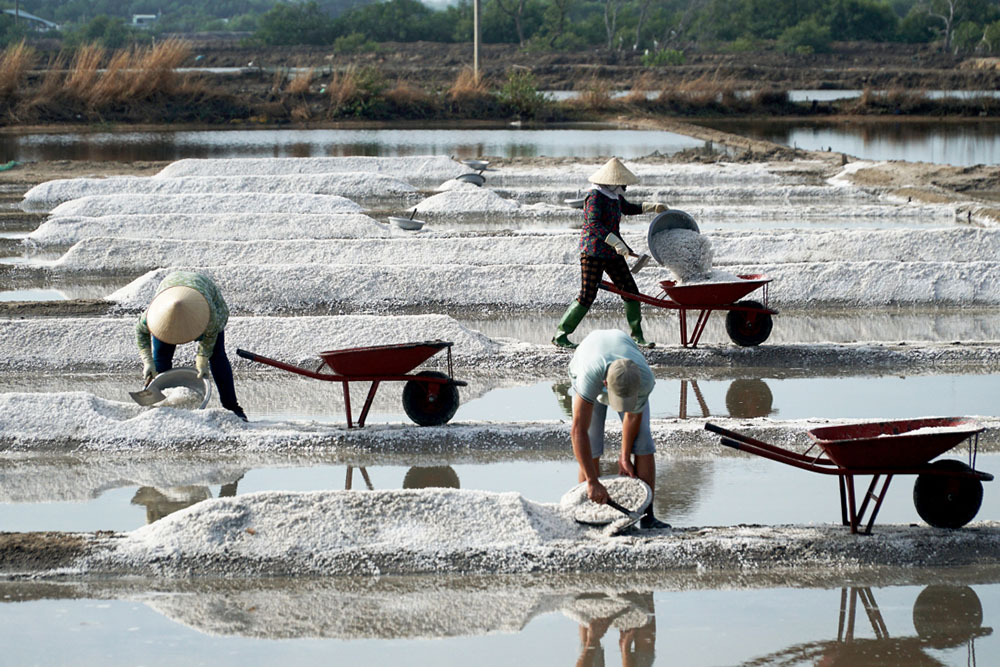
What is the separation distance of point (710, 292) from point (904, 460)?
336 centimetres

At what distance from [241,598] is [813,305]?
7122 mm

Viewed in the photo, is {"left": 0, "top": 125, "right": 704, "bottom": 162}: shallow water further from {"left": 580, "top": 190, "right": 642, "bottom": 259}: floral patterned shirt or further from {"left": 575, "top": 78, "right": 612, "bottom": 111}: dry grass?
{"left": 580, "top": 190, "right": 642, "bottom": 259}: floral patterned shirt

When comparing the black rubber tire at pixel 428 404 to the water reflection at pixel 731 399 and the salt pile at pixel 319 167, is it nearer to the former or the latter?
the water reflection at pixel 731 399

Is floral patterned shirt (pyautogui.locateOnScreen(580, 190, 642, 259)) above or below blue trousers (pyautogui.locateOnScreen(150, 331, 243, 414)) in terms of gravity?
above

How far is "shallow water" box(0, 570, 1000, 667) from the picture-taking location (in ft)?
15.3

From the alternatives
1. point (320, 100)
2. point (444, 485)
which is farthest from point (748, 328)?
point (320, 100)

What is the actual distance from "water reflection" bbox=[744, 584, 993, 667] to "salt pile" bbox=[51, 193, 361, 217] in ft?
37.5

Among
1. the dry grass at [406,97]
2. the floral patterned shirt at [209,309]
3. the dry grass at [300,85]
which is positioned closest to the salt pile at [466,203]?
the floral patterned shirt at [209,309]

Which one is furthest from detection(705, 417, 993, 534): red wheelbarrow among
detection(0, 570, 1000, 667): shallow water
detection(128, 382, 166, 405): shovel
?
detection(128, 382, 166, 405): shovel

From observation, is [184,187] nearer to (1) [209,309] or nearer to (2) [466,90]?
(1) [209,309]

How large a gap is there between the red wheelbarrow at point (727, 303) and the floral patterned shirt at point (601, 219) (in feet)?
0.91

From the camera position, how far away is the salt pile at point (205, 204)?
51.3ft

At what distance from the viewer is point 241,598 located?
5129 millimetres

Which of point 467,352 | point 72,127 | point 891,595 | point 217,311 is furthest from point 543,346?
point 72,127
